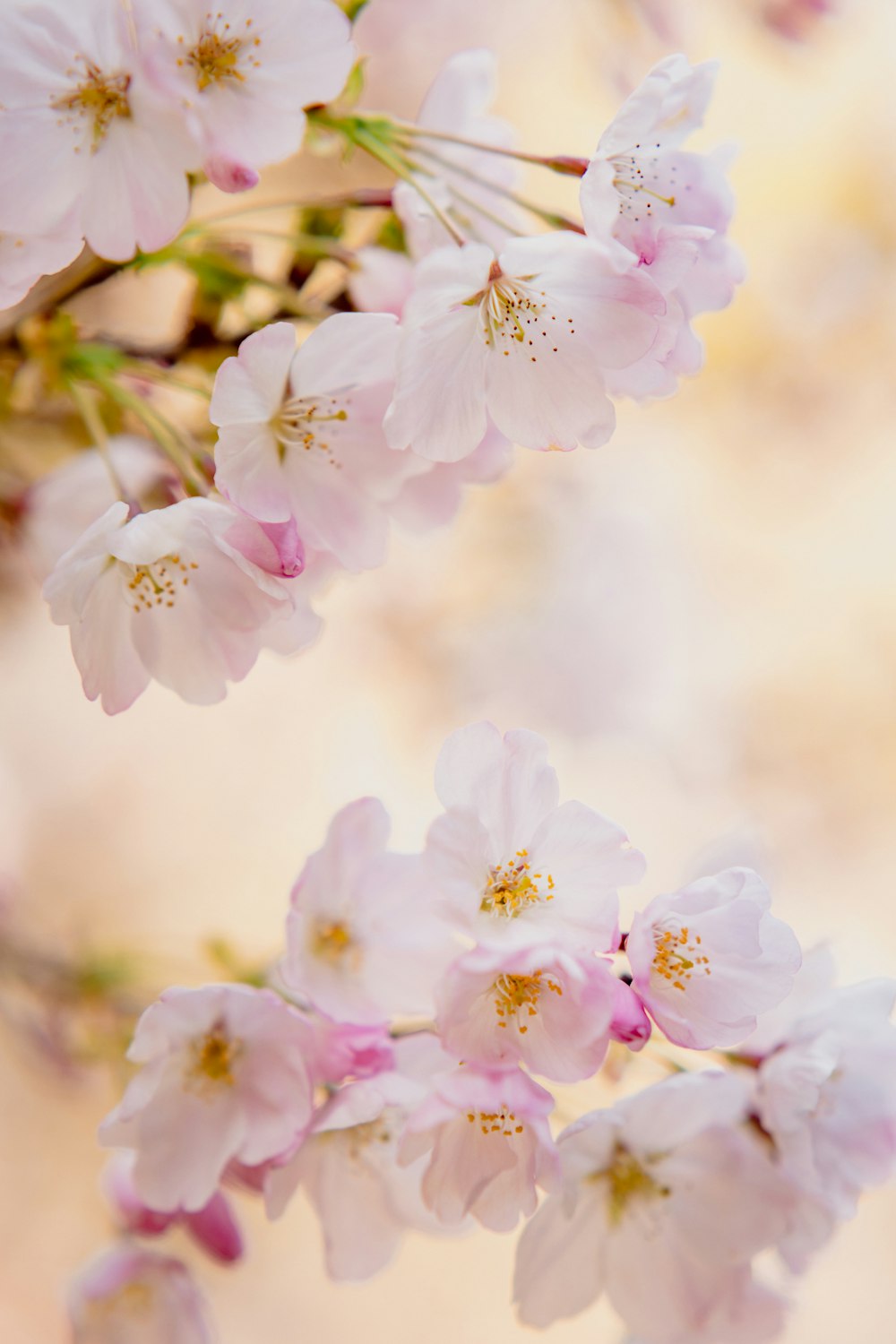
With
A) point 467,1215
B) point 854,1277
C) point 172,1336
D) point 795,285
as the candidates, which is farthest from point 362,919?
point 795,285

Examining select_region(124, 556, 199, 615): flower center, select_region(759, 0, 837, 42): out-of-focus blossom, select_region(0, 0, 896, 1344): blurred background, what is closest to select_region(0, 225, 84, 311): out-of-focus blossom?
select_region(124, 556, 199, 615): flower center

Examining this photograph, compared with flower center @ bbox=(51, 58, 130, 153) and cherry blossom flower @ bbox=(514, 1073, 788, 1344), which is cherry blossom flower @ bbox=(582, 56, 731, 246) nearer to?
flower center @ bbox=(51, 58, 130, 153)

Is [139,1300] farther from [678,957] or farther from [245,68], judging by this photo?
[245,68]

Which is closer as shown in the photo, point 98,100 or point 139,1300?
point 98,100

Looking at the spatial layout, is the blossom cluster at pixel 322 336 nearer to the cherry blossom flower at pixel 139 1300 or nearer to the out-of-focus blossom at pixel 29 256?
the out-of-focus blossom at pixel 29 256

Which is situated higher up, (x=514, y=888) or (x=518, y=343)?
(x=518, y=343)

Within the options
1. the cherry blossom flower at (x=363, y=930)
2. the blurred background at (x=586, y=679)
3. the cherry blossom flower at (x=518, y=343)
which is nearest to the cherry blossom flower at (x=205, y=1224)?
the cherry blossom flower at (x=363, y=930)

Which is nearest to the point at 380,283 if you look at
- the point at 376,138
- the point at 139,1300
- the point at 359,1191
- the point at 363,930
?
the point at 376,138
